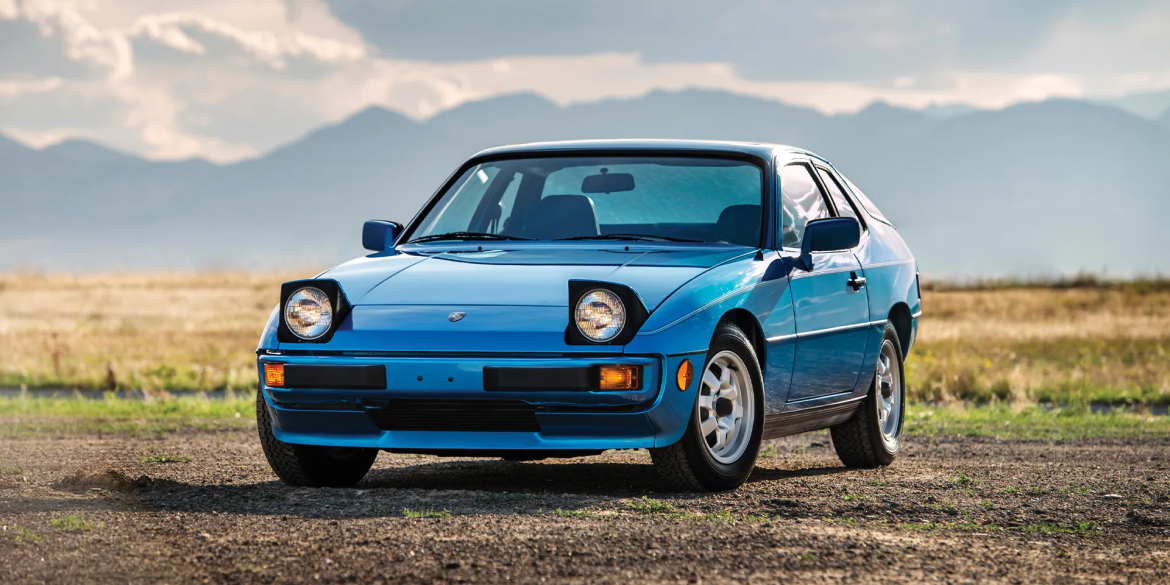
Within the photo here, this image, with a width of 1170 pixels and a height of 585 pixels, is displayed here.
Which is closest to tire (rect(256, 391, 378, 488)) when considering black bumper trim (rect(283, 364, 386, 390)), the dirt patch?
black bumper trim (rect(283, 364, 386, 390))

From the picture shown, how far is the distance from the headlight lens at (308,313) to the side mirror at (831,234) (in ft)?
7.93

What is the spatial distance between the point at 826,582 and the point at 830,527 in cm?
112

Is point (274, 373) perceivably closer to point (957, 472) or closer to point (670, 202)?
point (670, 202)

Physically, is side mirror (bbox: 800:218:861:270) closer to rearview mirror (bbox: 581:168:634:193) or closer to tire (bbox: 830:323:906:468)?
rearview mirror (bbox: 581:168:634:193)

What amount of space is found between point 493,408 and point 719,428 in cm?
110

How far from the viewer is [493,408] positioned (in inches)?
248

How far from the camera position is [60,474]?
7832 mm

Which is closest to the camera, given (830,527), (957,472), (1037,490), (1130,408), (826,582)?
(826,582)

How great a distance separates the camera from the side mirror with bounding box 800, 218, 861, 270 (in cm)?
746

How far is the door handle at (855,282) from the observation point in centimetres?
816

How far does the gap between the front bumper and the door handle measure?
2.03 m

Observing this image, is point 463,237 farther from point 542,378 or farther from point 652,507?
point 652,507

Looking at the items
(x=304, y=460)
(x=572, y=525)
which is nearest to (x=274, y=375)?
(x=304, y=460)

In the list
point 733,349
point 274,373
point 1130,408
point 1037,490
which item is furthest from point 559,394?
point 1130,408
